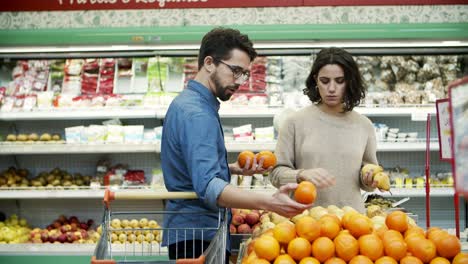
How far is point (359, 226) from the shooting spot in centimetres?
213

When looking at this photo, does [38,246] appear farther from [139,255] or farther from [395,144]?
[395,144]

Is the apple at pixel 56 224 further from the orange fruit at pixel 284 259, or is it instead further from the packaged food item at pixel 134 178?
the orange fruit at pixel 284 259

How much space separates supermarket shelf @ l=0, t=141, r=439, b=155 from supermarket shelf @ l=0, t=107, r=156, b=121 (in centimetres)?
24

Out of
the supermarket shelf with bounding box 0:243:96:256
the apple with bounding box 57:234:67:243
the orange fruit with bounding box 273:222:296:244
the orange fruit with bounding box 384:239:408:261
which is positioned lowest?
the supermarket shelf with bounding box 0:243:96:256

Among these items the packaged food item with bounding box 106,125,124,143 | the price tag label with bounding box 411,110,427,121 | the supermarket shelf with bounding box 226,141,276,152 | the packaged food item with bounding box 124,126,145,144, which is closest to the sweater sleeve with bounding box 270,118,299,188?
the supermarket shelf with bounding box 226,141,276,152

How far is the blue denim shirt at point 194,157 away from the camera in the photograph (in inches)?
84.0

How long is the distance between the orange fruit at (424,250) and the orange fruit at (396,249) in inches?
2.0

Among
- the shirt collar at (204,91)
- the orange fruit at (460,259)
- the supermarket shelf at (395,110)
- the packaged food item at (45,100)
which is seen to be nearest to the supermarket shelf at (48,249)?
the packaged food item at (45,100)

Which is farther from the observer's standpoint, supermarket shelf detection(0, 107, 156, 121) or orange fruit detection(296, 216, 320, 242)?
supermarket shelf detection(0, 107, 156, 121)

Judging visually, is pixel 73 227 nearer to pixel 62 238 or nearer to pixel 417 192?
pixel 62 238

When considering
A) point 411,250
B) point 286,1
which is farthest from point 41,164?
point 411,250

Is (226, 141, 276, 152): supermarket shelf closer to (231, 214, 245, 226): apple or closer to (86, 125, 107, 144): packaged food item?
(86, 125, 107, 144): packaged food item

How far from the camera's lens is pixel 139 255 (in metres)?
4.55

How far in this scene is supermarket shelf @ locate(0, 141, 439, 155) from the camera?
480 centimetres
